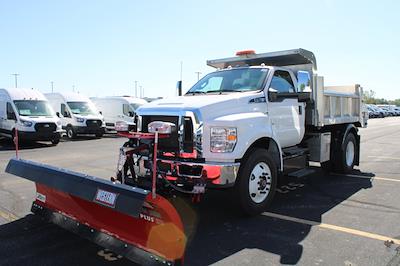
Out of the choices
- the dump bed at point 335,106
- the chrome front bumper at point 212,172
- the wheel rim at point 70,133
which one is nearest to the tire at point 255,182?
the chrome front bumper at point 212,172

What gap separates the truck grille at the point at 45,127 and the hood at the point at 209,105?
12.1 m

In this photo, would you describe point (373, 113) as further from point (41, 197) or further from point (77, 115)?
point (41, 197)

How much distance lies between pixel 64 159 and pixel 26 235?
25.1ft

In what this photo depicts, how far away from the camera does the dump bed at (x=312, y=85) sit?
7973 millimetres

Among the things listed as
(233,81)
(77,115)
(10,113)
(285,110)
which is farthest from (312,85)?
(77,115)

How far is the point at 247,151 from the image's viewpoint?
5836mm

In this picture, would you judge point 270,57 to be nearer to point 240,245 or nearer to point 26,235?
point 240,245

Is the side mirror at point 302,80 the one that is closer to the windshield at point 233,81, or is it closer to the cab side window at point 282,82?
the cab side window at point 282,82

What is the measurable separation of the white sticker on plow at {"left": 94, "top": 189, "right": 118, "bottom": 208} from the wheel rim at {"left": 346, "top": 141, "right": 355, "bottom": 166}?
7.19 m

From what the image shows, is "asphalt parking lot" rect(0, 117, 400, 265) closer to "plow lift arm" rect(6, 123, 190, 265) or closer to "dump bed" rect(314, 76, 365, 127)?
"plow lift arm" rect(6, 123, 190, 265)

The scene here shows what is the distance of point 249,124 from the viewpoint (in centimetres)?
580

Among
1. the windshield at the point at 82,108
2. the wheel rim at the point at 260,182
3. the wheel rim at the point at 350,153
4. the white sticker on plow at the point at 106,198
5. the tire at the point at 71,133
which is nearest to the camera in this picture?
the white sticker on plow at the point at 106,198

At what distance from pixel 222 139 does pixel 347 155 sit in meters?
5.47

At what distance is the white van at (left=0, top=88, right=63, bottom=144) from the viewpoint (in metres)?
16.9
